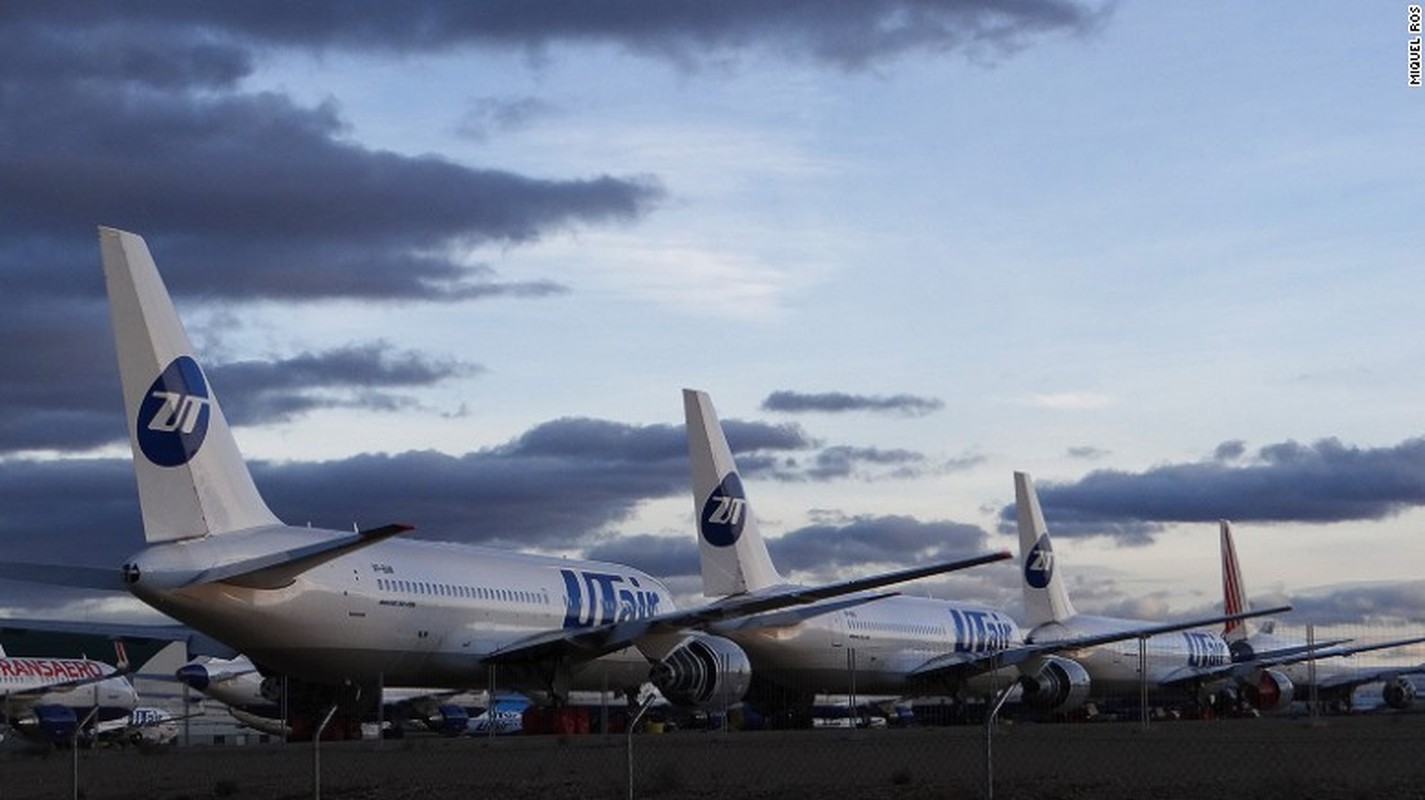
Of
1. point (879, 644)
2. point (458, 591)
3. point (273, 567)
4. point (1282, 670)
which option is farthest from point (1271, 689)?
point (273, 567)

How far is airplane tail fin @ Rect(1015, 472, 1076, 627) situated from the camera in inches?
2378

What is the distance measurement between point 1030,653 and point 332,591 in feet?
79.3

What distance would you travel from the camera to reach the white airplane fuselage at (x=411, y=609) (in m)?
33.0

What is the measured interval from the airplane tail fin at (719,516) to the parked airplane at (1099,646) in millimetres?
15200

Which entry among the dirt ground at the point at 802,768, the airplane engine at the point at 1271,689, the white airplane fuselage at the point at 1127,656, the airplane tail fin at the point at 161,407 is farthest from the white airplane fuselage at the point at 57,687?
the airplane engine at the point at 1271,689

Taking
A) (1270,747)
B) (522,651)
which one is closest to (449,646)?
(522,651)

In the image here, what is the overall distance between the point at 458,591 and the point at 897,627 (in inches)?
696

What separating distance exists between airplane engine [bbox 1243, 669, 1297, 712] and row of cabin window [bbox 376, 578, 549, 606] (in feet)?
104

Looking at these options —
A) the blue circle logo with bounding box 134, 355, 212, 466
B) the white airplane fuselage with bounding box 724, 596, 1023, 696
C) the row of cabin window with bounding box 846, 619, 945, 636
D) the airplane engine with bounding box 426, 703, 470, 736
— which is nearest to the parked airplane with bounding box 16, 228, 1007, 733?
the blue circle logo with bounding box 134, 355, 212, 466

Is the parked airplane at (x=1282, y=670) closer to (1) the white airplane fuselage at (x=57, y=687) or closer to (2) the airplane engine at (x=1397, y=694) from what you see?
(2) the airplane engine at (x=1397, y=694)

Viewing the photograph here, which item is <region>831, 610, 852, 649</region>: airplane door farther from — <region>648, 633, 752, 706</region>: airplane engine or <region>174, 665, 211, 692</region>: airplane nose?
<region>174, 665, 211, 692</region>: airplane nose

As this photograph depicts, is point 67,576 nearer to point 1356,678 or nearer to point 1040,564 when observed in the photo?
point 1040,564

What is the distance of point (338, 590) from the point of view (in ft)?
115

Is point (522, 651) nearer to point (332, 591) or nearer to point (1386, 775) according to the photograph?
point (332, 591)
